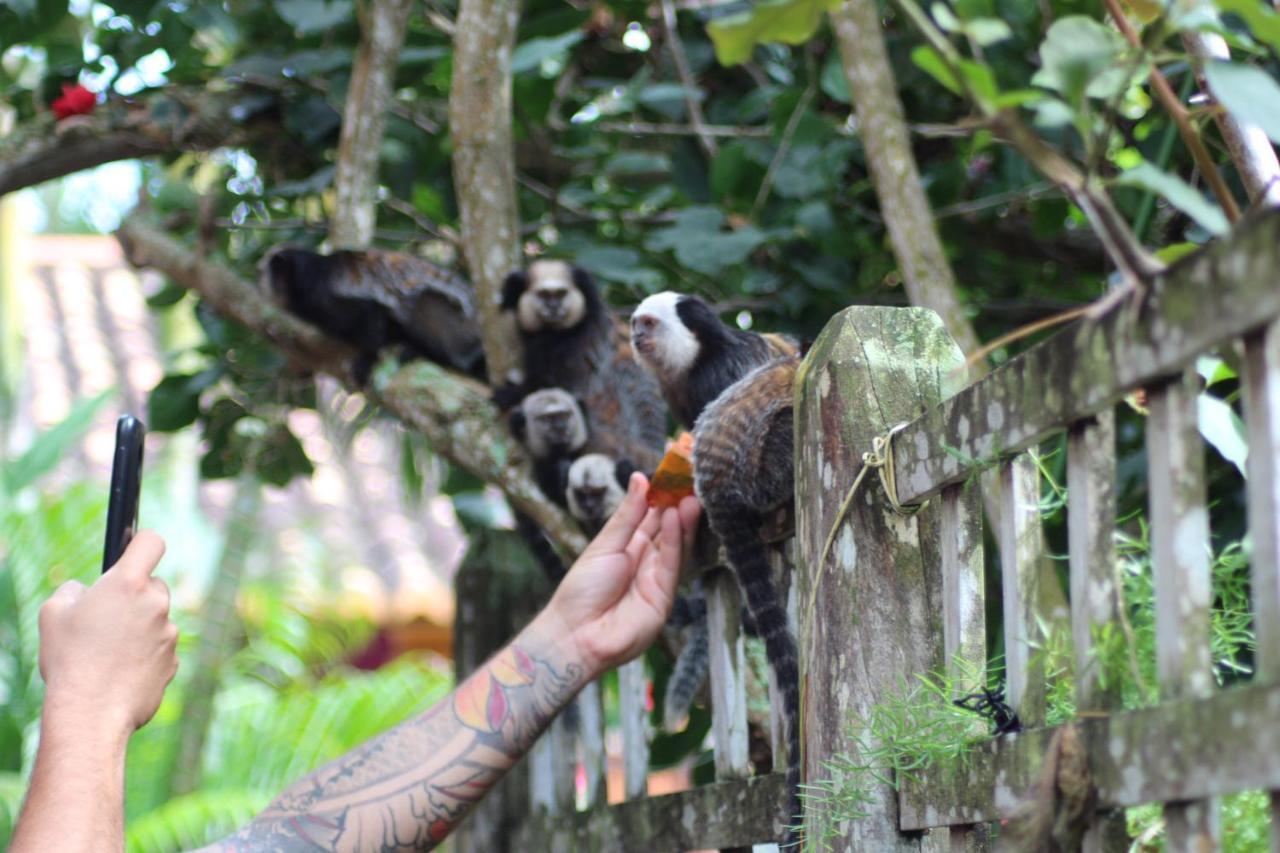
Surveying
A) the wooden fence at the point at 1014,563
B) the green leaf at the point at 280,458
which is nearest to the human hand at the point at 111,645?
the wooden fence at the point at 1014,563

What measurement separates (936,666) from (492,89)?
1.91 metres

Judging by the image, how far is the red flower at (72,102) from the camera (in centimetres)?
388

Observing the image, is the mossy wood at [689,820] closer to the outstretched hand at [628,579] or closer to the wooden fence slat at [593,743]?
the wooden fence slat at [593,743]

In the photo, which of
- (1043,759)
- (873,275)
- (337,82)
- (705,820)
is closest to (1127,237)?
(1043,759)

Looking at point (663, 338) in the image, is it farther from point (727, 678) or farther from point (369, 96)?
point (369, 96)

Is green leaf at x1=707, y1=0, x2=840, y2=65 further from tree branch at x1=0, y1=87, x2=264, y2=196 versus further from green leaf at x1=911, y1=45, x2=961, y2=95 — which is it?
tree branch at x1=0, y1=87, x2=264, y2=196

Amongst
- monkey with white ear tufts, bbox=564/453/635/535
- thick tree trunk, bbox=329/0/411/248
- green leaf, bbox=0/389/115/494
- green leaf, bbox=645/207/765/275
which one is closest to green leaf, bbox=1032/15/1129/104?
green leaf, bbox=645/207/765/275

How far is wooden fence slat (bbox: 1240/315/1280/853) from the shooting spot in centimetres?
95

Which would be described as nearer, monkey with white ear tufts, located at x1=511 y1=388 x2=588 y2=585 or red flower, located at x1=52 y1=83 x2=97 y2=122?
monkey with white ear tufts, located at x1=511 y1=388 x2=588 y2=585

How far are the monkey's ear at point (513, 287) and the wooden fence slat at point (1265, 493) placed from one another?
258 cm

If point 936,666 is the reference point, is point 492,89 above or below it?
above

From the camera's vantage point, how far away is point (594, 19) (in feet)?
13.2

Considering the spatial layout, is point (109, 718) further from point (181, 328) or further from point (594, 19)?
point (181, 328)

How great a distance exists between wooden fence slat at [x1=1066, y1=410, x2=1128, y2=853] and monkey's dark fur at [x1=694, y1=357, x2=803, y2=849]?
2.57 ft
